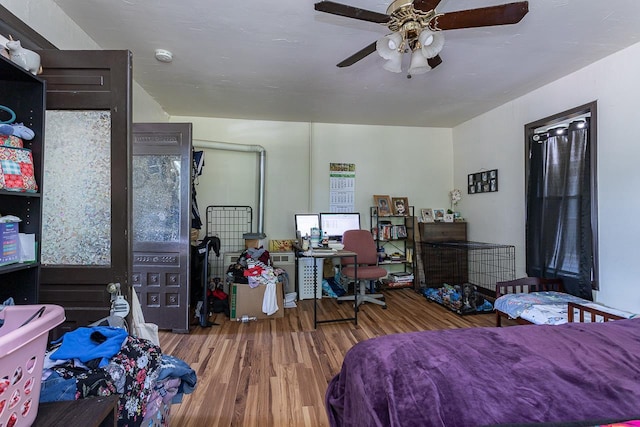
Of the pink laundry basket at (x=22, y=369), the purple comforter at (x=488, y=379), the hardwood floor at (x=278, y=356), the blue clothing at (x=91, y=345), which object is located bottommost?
the hardwood floor at (x=278, y=356)

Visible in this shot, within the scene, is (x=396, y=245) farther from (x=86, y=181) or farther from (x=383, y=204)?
(x=86, y=181)

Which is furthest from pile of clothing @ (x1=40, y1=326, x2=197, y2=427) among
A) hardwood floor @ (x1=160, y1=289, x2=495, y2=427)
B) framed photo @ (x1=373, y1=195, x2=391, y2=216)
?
framed photo @ (x1=373, y1=195, x2=391, y2=216)

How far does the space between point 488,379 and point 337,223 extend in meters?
3.29

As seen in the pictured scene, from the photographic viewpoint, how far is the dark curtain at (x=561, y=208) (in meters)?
2.66

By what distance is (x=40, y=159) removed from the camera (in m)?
1.23

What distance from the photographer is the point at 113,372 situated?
3.47 feet

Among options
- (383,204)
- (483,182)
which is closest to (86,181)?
(383,204)

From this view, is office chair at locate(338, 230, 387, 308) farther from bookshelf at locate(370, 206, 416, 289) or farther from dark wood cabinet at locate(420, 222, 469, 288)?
dark wood cabinet at locate(420, 222, 469, 288)

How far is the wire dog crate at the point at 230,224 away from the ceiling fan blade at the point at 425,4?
3.25 metres

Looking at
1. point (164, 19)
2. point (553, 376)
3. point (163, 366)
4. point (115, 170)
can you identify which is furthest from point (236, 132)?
point (553, 376)

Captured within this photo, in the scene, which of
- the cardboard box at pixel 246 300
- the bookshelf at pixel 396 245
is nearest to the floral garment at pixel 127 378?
the cardboard box at pixel 246 300

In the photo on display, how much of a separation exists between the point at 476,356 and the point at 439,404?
1.02 feet

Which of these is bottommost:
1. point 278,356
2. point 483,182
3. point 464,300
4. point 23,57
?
point 278,356

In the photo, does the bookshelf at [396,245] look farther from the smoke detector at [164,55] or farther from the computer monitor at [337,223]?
the smoke detector at [164,55]
